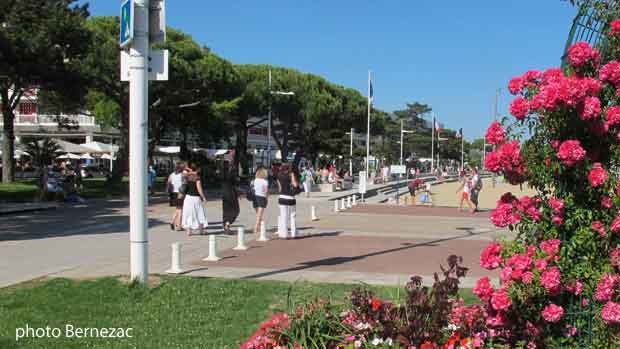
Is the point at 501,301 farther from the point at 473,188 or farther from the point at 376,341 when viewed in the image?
the point at 473,188

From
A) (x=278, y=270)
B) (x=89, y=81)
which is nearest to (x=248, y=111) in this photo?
(x=89, y=81)

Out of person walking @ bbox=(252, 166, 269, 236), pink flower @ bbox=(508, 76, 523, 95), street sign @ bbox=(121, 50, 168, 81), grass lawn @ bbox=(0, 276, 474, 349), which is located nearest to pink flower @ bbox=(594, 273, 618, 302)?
pink flower @ bbox=(508, 76, 523, 95)

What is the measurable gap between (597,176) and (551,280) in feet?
2.29

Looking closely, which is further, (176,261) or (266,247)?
(266,247)

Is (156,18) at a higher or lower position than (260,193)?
higher

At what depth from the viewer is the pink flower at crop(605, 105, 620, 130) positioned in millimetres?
4094

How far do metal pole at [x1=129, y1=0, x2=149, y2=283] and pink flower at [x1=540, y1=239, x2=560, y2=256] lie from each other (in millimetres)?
5121

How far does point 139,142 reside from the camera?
7887mm

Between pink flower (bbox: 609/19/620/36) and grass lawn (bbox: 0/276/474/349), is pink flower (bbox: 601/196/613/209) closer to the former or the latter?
pink flower (bbox: 609/19/620/36)

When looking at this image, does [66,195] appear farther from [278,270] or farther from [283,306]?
[283,306]

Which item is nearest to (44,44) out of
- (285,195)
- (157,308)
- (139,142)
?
(285,195)

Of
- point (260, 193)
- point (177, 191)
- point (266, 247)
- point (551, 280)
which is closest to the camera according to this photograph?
point (551, 280)

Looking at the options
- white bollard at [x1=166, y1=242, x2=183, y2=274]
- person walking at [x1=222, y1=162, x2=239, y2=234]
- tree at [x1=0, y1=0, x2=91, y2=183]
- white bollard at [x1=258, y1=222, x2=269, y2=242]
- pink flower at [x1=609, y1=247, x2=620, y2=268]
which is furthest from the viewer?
tree at [x1=0, y1=0, x2=91, y2=183]

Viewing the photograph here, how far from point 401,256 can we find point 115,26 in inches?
1195
